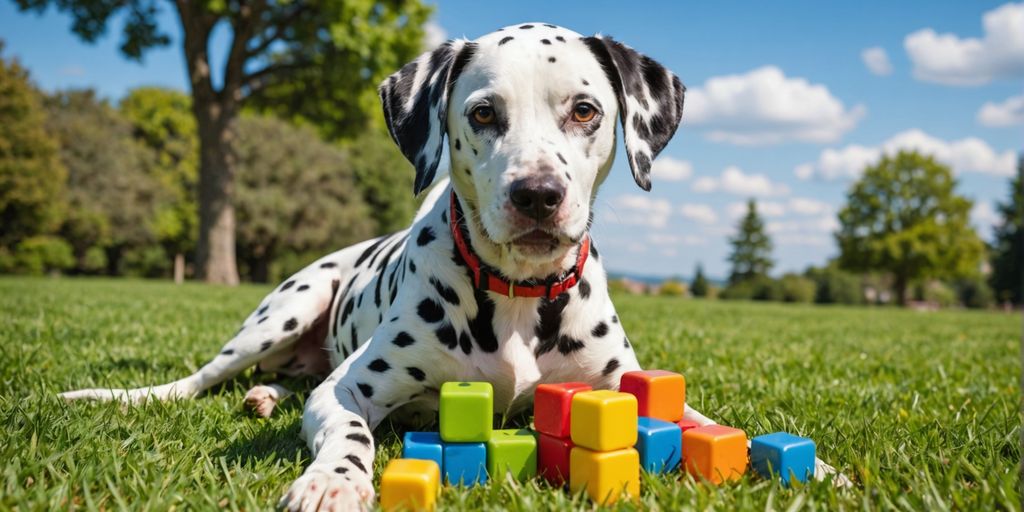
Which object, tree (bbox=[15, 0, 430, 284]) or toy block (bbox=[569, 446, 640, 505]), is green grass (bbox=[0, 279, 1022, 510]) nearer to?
toy block (bbox=[569, 446, 640, 505])

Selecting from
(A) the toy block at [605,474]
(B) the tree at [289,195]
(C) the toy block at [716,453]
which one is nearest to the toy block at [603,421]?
(A) the toy block at [605,474]

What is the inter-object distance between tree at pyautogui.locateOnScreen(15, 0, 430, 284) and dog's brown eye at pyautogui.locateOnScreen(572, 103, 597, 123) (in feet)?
55.6

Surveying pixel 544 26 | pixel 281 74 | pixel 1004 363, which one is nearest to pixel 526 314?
pixel 544 26

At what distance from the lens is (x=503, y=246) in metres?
3.02

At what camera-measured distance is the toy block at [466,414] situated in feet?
8.08

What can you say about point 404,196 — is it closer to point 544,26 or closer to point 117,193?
point 117,193

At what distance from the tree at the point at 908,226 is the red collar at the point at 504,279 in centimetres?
5071

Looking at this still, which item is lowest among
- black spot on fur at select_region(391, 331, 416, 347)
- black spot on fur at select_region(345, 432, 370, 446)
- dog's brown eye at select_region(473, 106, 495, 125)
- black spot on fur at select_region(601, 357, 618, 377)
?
black spot on fur at select_region(345, 432, 370, 446)

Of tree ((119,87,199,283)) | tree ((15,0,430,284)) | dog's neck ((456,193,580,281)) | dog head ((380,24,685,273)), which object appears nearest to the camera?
dog head ((380,24,685,273))

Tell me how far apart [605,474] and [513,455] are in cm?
38

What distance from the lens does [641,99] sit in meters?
3.33

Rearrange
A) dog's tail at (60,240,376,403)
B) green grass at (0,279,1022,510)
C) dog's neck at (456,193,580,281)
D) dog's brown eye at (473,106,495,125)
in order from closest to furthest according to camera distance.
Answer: green grass at (0,279,1022,510)
dog's brown eye at (473,106,495,125)
dog's neck at (456,193,580,281)
dog's tail at (60,240,376,403)

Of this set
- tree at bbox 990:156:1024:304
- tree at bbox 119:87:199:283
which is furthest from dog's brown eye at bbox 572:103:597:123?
tree at bbox 990:156:1024:304

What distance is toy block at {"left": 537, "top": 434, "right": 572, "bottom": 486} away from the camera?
2535 millimetres
